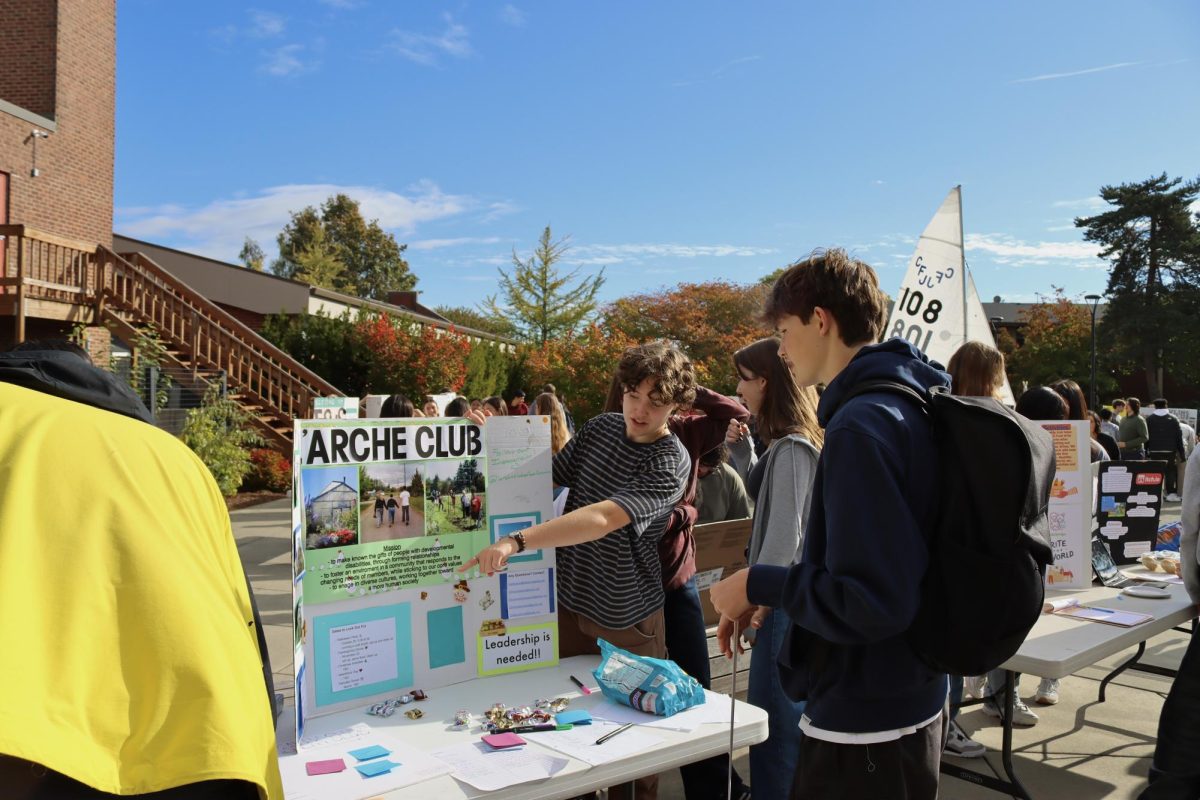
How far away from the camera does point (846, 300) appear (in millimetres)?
1976

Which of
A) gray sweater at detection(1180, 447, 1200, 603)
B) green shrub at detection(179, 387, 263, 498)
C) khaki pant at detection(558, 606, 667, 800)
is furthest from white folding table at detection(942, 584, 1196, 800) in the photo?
green shrub at detection(179, 387, 263, 498)

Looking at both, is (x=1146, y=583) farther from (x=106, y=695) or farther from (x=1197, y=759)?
(x=106, y=695)

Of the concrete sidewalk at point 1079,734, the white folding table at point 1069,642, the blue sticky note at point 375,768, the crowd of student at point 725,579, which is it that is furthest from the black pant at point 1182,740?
the blue sticky note at point 375,768

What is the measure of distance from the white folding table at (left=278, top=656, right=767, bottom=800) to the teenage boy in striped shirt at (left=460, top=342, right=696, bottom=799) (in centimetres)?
19

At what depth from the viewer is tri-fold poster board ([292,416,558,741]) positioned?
92.8 inches

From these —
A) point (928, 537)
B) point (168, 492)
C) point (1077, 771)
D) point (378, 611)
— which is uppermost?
point (168, 492)

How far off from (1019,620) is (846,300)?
2.56 ft

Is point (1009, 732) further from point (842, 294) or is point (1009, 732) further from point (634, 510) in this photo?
point (842, 294)

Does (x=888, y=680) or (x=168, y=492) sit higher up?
(x=168, y=492)

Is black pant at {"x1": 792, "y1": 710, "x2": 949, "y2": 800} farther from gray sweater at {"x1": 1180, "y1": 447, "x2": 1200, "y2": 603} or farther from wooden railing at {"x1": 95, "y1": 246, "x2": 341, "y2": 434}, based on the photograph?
wooden railing at {"x1": 95, "y1": 246, "x2": 341, "y2": 434}

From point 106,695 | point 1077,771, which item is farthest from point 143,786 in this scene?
point 1077,771

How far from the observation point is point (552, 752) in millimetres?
2213

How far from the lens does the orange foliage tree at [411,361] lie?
20109mm

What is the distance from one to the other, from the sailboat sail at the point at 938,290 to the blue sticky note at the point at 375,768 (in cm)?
553
